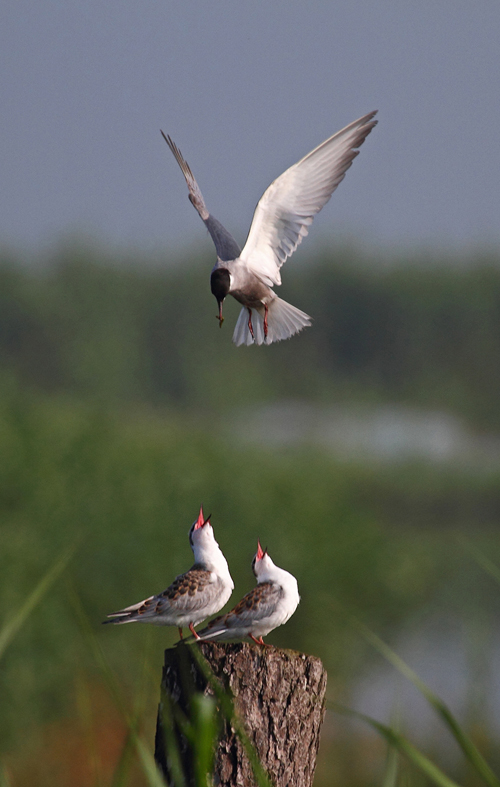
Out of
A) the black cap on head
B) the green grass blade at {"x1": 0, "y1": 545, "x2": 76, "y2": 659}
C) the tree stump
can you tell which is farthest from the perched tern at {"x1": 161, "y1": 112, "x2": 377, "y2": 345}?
the green grass blade at {"x1": 0, "y1": 545, "x2": 76, "y2": 659}

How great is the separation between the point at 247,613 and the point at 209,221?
188cm

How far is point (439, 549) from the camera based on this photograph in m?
42.4

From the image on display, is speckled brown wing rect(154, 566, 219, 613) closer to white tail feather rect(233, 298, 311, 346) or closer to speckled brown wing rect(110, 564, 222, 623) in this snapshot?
speckled brown wing rect(110, 564, 222, 623)

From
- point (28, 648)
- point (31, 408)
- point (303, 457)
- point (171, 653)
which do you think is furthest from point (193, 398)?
point (171, 653)

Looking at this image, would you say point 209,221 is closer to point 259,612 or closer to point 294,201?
point 294,201

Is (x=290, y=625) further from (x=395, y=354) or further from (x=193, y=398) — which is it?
(x=395, y=354)

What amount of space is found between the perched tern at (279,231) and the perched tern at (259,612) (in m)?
1.06

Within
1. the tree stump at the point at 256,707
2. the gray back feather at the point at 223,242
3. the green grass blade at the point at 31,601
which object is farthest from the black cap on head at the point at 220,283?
the green grass blade at the point at 31,601

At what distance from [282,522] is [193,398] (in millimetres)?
10763

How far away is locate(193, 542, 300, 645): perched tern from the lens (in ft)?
10.2

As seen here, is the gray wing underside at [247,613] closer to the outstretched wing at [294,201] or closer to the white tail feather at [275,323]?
the white tail feather at [275,323]

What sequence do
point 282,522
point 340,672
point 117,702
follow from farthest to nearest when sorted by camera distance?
point 282,522, point 340,672, point 117,702

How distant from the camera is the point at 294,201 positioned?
13.3 ft

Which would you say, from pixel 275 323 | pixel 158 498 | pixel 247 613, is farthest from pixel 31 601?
pixel 158 498
